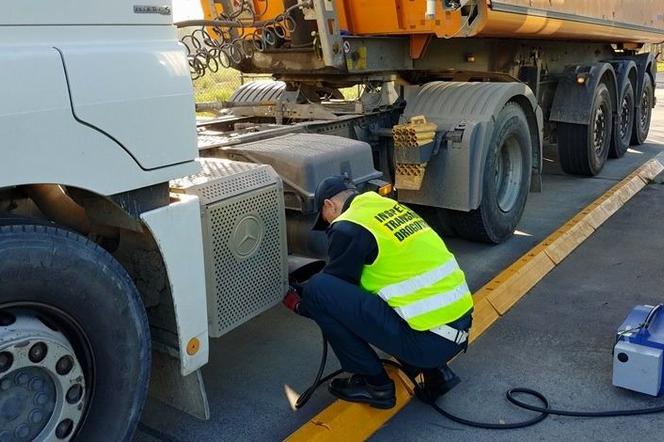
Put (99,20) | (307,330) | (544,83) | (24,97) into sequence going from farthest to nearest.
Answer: (544,83), (307,330), (99,20), (24,97)

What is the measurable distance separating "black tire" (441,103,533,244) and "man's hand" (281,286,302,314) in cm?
240

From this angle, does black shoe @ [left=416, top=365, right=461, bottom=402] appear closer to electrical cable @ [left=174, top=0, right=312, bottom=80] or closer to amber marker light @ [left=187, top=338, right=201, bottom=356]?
amber marker light @ [left=187, top=338, right=201, bottom=356]

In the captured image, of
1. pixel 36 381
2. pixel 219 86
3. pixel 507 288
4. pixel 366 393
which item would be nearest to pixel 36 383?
pixel 36 381

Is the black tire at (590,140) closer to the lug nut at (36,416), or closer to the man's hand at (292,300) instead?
the man's hand at (292,300)

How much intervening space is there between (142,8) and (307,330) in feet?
7.96

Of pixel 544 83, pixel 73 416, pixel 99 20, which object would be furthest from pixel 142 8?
pixel 544 83

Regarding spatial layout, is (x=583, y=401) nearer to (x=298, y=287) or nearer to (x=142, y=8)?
(x=298, y=287)

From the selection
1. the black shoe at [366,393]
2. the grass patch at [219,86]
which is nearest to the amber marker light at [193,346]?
the black shoe at [366,393]

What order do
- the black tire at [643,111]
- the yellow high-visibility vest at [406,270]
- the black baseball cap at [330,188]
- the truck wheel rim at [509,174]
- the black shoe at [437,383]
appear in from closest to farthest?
the yellow high-visibility vest at [406,270] → the black baseball cap at [330,188] → the black shoe at [437,383] → the truck wheel rim at [509,174] → the black tire at [643,111]

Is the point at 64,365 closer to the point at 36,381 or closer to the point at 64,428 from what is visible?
the point at 36,381

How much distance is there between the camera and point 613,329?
4.26 m

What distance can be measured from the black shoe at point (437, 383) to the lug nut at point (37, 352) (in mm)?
1881

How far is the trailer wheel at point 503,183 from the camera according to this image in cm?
555

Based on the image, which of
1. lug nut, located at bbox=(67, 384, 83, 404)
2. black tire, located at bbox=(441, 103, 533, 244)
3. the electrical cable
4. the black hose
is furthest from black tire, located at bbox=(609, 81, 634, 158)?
lug nut, located at bbox=(67, 384, 83, 404)
